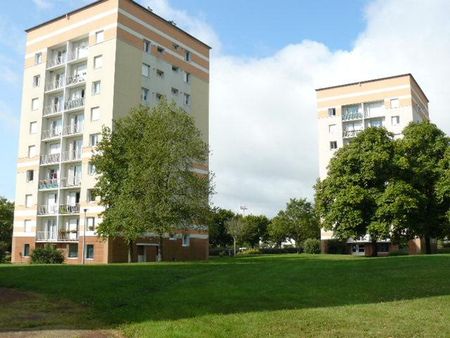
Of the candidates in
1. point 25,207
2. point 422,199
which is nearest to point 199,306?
point 422,199

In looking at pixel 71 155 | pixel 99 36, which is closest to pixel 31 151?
pixel 71 155

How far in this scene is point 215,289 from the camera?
56.5ft

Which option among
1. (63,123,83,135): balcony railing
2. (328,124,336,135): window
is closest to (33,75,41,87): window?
(63,123,83,135): balcony railing

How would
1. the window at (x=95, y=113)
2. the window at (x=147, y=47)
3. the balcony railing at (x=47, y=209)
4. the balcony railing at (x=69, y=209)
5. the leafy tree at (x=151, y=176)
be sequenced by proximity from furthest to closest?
the window at (x=147, y=47)
the balcony railing at (x=47, y=209)
the balcony railing at (x=69, y=209)
the window at (x=95, y=113)
the leafy tree at (x=151, y=176)

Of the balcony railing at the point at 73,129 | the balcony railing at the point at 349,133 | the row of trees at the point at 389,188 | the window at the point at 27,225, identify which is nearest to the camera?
the row of trees at the point at 389,188

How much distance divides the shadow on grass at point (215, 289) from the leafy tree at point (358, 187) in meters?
23.4

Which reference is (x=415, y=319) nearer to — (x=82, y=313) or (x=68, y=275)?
(x=82, y=313)

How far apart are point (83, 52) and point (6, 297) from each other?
45.8 meters

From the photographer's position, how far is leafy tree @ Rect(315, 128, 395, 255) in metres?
46.4

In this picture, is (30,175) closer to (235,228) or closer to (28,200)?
(28,200)

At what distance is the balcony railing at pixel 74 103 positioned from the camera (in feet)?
184

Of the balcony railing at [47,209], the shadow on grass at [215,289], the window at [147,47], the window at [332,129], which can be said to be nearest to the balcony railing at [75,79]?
the window at [147,47]

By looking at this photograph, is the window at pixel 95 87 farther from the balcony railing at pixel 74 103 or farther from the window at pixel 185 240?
the window at pixel 185 240

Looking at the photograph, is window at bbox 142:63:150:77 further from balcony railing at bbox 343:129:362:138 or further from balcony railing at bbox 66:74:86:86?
balcony railing at bbox 343:129:362:138
